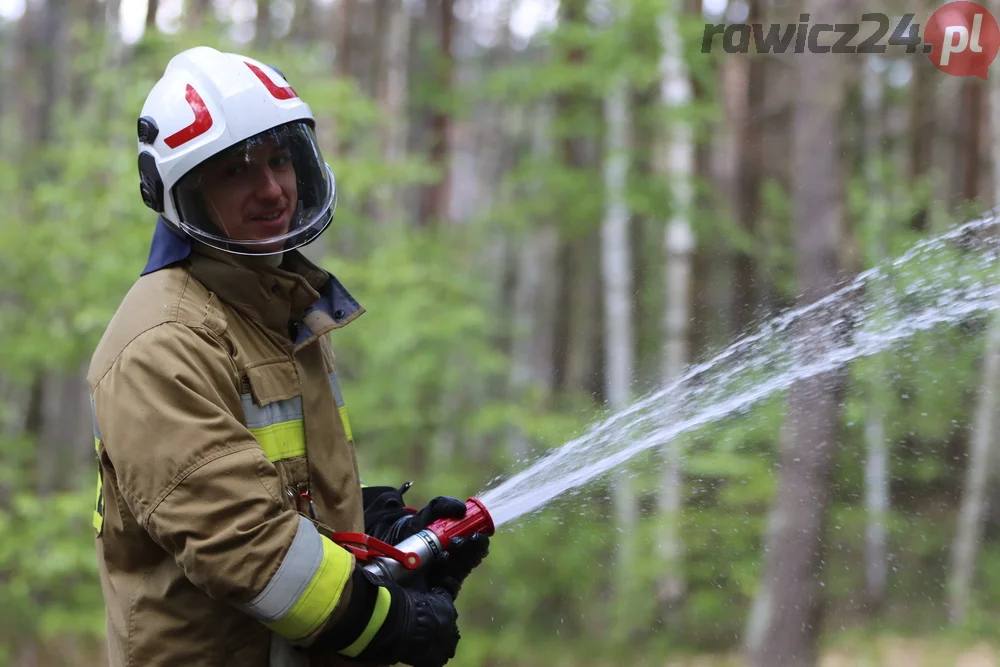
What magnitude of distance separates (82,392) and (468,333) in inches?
514

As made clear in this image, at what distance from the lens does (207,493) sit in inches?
73.5

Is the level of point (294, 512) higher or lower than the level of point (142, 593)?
higher

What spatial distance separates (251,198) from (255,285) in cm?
26

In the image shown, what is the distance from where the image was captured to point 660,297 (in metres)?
10.6

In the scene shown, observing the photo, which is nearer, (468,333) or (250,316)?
(250,316)

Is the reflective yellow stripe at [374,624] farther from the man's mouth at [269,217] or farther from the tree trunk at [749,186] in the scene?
the tree trunk at [749,186]

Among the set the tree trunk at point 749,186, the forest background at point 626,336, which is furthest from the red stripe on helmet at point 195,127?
the tree trunk at point 749,186

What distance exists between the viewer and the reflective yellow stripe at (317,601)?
6.26 ft

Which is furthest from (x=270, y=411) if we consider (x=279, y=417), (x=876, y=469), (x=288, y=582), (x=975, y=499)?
(x=876, y=469)

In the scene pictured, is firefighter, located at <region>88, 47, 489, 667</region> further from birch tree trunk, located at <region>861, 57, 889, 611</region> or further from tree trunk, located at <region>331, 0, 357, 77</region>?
tree trunk, located at <region>331, 0, 357, 77</region>

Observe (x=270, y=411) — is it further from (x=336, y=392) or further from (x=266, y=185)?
(x=266, y=185)

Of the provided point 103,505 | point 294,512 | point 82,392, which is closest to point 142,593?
point 103,505

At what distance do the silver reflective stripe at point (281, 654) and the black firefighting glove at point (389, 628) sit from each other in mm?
123

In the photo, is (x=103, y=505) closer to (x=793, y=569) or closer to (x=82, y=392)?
(x=793, y=569)
